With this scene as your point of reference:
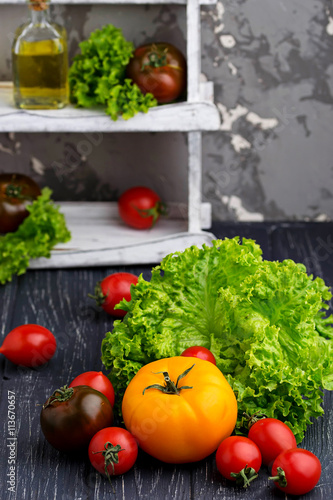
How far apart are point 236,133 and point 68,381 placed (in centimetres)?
132

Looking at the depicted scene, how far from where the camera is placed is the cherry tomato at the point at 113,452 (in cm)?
143

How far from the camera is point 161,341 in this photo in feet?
5.38

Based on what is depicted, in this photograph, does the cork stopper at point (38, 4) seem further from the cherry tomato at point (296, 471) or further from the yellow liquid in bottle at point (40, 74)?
the cherry tomato at point (296, 471)

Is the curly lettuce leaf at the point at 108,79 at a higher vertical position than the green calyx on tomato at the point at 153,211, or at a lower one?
higher

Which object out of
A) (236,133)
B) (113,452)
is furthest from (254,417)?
(236,133)

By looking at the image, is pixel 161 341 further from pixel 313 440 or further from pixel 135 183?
pixel 135 183

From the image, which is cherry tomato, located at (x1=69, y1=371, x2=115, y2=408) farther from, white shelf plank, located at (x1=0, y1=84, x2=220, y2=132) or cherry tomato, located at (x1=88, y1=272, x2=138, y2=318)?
white shelf plank, located at (x1=0, y1=84, x2=220, y2=132)

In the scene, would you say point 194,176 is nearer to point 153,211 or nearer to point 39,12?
point 153,211

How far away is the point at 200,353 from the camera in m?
1.60

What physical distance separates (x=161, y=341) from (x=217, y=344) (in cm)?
13

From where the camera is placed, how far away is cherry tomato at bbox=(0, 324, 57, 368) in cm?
185

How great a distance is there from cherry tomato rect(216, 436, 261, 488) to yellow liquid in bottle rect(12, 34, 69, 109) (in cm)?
137

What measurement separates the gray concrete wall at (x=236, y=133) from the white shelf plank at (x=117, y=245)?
0.93ft

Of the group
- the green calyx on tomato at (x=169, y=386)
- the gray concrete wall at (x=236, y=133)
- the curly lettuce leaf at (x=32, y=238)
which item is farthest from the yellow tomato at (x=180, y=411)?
the gray concrete wall at (x=236, y=133)
